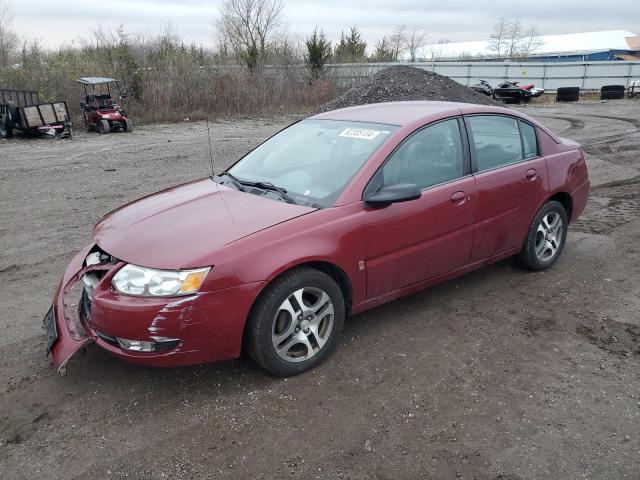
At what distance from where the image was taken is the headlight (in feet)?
9.45

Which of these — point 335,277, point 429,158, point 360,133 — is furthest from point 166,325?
point 429,158

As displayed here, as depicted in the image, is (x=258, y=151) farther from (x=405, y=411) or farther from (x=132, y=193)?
(x=132, y=193)

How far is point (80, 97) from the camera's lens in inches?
866

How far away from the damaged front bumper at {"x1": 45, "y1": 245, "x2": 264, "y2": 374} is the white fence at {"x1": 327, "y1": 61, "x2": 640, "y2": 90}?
103ft

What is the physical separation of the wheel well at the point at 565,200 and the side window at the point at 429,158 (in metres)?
1.37

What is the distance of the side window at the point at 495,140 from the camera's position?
4266 millimetres

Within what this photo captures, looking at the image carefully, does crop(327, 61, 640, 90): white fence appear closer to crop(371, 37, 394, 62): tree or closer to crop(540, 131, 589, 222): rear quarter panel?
crop(371, 37, 394, 62): tree

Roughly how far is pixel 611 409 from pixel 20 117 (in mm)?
18548

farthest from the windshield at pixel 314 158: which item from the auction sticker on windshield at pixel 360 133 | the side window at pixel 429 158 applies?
the side window at pixel 429 158

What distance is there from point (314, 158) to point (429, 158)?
2.85 ft

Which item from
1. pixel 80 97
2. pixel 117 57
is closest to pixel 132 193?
pixel 80 97

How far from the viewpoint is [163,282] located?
9.51ft

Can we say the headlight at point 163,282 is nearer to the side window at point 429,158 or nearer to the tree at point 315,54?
the side window at point 429,158

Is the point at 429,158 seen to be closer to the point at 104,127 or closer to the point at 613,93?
the point at 104,127
